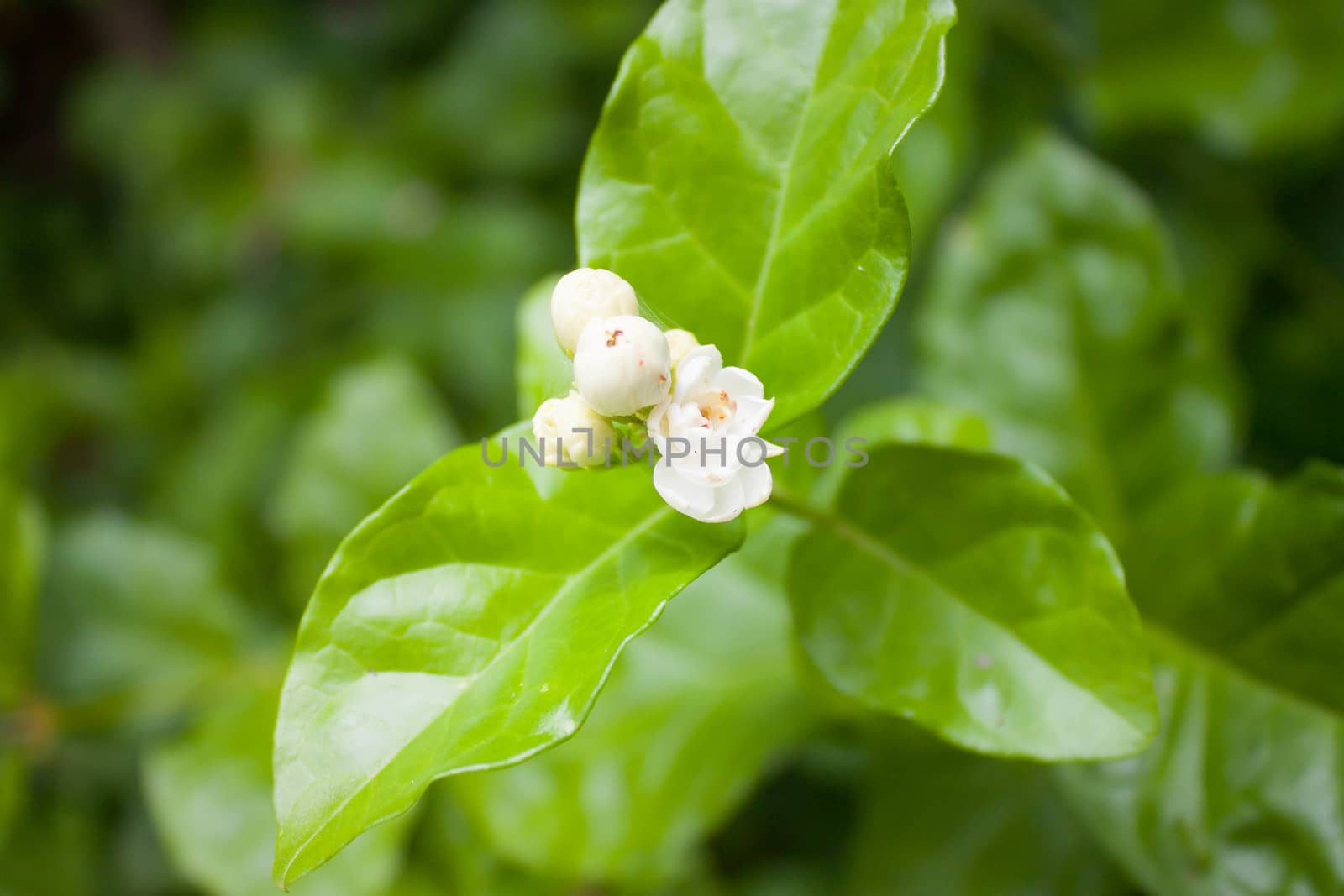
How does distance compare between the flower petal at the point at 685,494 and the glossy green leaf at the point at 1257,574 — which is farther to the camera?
the glossy green leaf at the point at 1257,574

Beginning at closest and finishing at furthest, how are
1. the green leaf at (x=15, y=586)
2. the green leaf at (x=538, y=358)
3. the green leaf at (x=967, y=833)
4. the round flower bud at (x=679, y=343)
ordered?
the round flower bud at (x=679, y=343)
the green leaf at (x=538, y=358)
the green leaf at (x=967, y=833)
the green leaf at (x=15, y=586)

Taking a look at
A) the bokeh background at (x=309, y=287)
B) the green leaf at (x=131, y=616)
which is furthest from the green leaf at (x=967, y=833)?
the green leaf at (x=131, y=616)

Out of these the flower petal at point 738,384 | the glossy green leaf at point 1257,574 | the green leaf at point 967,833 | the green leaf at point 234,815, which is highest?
the flower petal at point 738,384

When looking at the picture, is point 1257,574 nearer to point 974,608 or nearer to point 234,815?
point 974,608

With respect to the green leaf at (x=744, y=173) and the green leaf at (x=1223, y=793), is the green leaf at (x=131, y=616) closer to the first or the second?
the green leaf at (x=744, y=173)

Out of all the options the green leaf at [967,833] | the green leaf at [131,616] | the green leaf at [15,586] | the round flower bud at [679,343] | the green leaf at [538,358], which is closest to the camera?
the round flower bud at [679,343]

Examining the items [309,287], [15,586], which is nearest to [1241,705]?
[15,586]

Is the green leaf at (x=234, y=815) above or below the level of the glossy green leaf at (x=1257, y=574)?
below

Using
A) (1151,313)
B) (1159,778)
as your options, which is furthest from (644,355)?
(1151,313)
